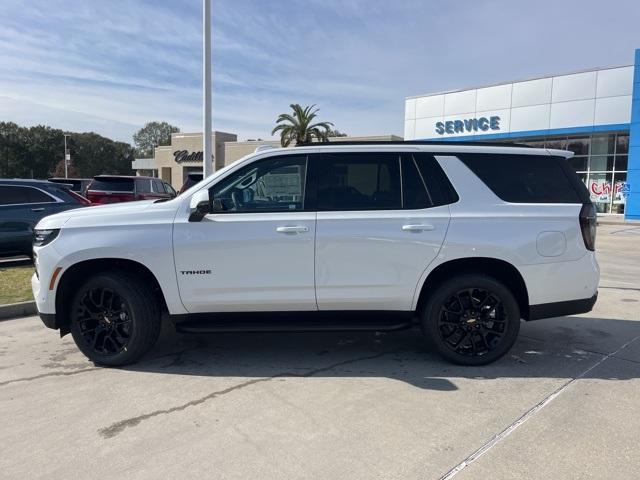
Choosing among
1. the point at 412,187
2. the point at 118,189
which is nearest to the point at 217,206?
the point at 412,187

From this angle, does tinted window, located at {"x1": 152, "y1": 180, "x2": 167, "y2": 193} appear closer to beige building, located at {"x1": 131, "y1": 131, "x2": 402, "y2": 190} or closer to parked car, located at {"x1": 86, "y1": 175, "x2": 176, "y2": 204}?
parked car, located at {"x1": 86, "y1": 175, "x2": 176, "y2": 204}

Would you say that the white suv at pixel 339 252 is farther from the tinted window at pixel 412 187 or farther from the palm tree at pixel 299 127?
the palm tree at pixel 299 127

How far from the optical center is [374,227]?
4535mm

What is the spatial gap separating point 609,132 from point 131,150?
329ft

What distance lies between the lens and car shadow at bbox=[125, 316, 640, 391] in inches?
182

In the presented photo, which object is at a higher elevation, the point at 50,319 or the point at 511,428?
the point at 50,319

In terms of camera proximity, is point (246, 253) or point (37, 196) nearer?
point (246, 253)

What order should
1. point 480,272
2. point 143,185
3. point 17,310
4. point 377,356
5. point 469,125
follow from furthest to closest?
1. point 469,125
2. point 143,185
3. point 17,310
4. point 377,356
5. point 480,272

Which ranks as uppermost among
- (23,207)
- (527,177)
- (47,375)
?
(527,177)

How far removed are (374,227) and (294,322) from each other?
43.4 inches

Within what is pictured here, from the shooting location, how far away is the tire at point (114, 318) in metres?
4.58

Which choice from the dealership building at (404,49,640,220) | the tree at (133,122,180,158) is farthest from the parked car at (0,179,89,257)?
the tree at (133,122,180,158)

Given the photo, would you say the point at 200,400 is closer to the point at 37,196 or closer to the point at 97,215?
the point at 97,215

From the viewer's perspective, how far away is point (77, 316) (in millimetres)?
4699
